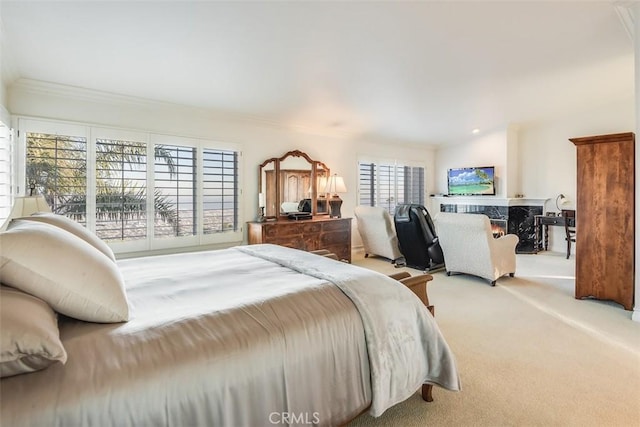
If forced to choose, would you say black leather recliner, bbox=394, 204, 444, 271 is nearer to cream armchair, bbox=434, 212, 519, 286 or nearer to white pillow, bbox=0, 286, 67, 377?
cream armchair, bbox=434, 212, 519, 286

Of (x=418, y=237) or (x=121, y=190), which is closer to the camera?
(x=121, y=190)

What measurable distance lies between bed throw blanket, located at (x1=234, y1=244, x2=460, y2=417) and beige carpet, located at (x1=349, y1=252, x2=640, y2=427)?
273mm

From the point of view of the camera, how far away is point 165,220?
4.09 metres

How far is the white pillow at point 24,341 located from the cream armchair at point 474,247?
4.16 m

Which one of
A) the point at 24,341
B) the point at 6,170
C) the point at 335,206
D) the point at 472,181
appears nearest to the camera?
the point at 24,341

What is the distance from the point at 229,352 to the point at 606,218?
398cm

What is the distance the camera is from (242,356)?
1159mm

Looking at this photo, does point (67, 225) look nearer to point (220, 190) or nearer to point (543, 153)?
point (220, 190)

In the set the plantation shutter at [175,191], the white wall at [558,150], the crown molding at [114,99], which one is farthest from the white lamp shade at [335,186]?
the white wall at [558,150]

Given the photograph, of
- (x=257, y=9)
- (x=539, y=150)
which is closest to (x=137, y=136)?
(x=257, y=9)

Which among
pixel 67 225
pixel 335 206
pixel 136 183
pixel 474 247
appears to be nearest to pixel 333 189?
pixel 335 206

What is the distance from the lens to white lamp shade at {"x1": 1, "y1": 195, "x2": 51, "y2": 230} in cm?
211

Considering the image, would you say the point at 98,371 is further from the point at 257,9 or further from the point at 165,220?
the point at 165,220

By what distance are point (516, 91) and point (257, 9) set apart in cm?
422
